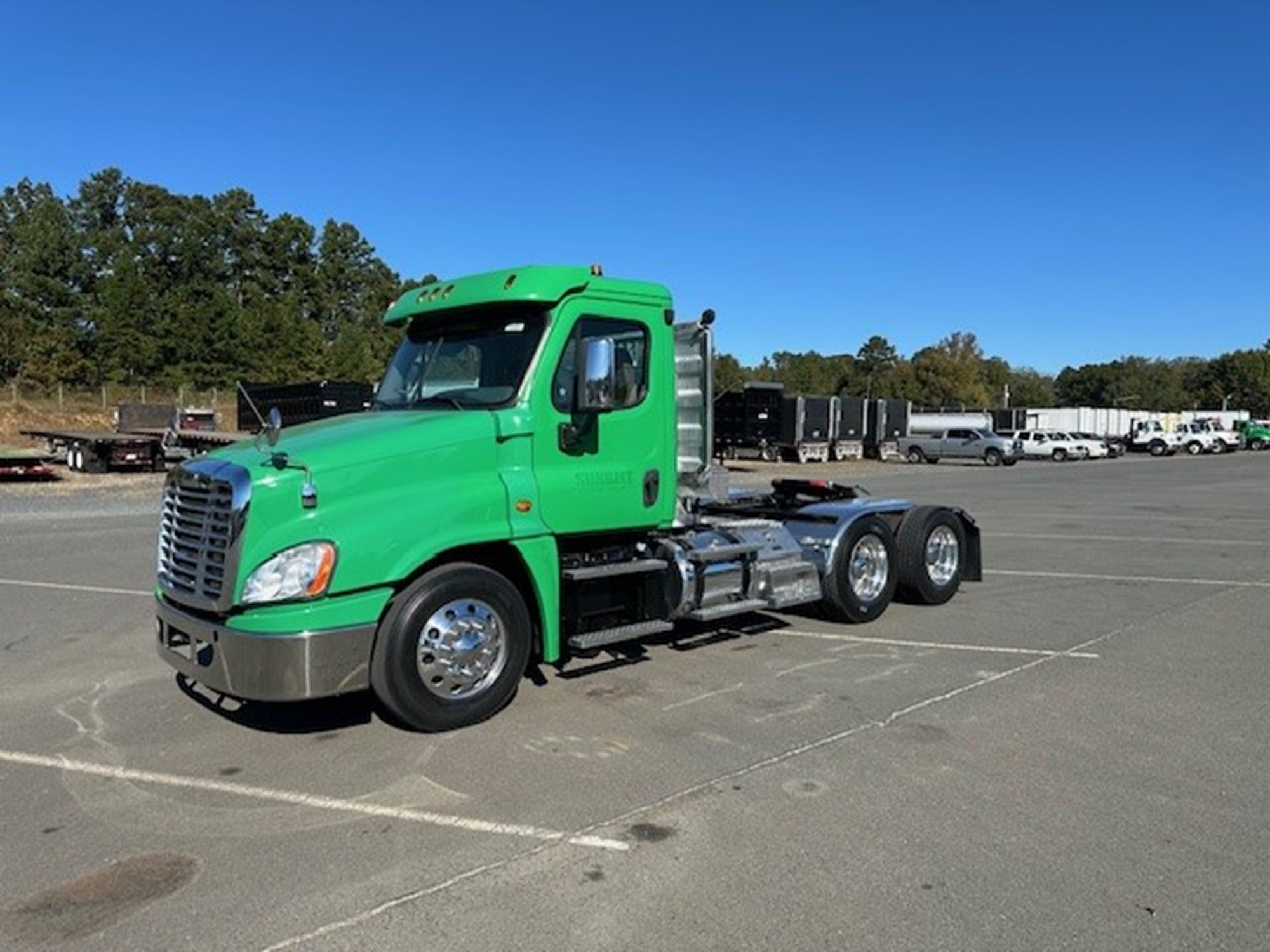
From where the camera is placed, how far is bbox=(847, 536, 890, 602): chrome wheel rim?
870 centimetres

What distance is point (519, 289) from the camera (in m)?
6.08

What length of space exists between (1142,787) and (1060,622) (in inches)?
164

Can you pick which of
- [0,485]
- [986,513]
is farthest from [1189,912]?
[0,485]

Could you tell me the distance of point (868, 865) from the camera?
3936 millimetres

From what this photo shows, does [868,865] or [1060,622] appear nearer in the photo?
[868,865]

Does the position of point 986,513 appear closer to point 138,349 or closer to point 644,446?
point 644,446

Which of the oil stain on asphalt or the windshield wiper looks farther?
the windshield wiper

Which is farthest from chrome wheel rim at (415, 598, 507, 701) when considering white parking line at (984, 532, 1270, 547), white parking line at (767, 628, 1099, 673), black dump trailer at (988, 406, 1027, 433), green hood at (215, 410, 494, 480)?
black dump trailer at (988, 406, 1027, 433)

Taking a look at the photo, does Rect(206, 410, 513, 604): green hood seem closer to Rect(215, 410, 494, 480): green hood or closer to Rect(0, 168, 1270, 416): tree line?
Rect(215, 410, 494, 480): green hood

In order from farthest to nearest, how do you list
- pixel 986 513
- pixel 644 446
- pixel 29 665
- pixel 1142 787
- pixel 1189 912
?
pixel 986 513 < pixel 29 665 < pixel 644 446 < pixel 1142 787 < pixel 1189 912

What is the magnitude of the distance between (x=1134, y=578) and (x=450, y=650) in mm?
8857

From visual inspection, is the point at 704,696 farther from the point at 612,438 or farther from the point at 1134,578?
the point at 1134,578

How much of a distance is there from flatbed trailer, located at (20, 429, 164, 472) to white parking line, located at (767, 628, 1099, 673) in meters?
26.5

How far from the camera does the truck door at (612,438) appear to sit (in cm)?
603
